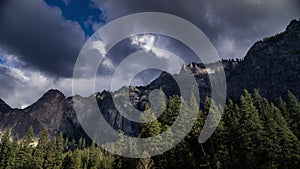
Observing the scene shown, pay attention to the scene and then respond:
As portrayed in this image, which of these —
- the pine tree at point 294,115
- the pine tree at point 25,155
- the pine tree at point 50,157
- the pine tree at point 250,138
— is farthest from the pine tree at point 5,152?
the pine tree at point 294,115

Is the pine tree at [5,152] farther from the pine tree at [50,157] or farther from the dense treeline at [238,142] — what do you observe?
the dense treeline at [238,142]

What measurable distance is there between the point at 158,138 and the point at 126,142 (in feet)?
67.0

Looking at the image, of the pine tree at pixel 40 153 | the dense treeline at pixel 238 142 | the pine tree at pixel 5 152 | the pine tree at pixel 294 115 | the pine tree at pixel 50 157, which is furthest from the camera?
the pine tree at pixel 50 157

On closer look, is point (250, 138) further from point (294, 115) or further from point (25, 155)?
point (25, 155)

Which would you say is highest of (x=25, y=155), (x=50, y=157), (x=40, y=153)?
(x=25, y=155)

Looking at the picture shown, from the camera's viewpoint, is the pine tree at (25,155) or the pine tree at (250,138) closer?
the pine tree at (250,138)

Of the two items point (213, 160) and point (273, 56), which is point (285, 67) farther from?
point (213, 160)

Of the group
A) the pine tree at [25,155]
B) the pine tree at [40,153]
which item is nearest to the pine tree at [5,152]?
the pine tree at [25,155]

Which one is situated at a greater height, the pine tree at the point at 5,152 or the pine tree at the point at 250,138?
the pine tree at the point at 5,152

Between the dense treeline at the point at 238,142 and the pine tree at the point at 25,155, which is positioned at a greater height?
the pine tree at the point at 25,155

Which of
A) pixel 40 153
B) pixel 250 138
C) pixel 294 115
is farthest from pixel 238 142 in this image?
pixel 40 153

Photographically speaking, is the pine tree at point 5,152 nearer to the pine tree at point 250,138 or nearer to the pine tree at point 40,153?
the pine tree at point 40,153

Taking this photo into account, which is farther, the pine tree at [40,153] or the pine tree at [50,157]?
the pine tree at [50,157]

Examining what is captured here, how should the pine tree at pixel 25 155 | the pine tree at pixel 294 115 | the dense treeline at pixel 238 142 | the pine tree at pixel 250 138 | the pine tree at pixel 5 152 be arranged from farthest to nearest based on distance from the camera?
the pine tree at pixel 5 152, the pine tree at pixel 25 155, the pine tree at pixel 294 115, the pine tree at pixel 250 138, the dense treeline at pixel 238 142
